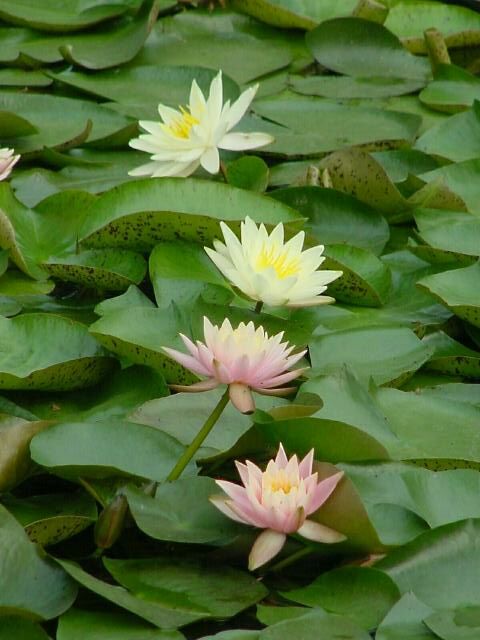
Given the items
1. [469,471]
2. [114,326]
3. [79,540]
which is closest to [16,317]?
[114,326]

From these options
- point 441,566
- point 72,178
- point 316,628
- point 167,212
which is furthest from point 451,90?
point 316,628

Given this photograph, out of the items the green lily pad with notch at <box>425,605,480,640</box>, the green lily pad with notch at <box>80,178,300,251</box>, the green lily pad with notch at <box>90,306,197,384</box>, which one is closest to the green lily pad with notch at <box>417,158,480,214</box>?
the green lily pad with notch at <box>80,178,300,251</box>

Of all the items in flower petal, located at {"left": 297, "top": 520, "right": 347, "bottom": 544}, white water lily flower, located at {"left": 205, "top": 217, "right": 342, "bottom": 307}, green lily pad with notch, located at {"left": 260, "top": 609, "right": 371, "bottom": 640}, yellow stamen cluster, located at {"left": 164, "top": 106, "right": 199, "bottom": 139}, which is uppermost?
white water lily flower, located at {"left": 205, "top": 217, "right": 342, "bottom": 307}

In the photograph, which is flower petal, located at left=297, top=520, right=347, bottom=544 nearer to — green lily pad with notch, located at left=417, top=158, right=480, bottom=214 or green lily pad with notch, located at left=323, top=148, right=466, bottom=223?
green lily pad with notch, located at left=323, top=148, right=466, bottom=223

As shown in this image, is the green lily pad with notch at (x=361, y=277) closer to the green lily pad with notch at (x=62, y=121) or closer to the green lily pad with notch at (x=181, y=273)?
the green lily pad with notch at (x=181, y=273)

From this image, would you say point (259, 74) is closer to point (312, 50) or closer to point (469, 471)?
point (312, 50)

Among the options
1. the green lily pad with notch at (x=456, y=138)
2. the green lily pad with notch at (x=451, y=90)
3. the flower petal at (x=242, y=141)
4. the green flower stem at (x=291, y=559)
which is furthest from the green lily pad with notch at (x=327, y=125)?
the green flower stem at (x=291, y=559)

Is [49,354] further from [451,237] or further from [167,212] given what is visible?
[451,237]

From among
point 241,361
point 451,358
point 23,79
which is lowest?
point 23,79
